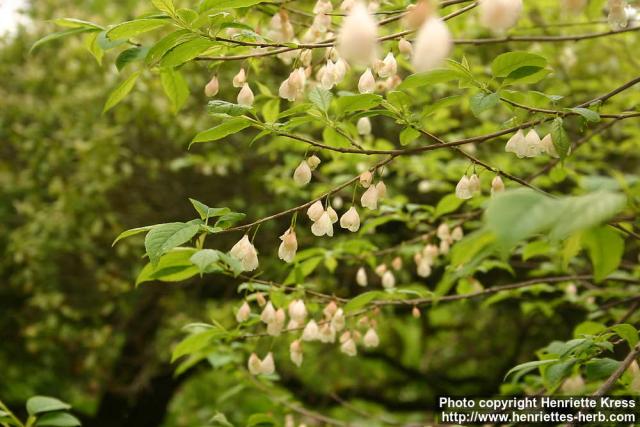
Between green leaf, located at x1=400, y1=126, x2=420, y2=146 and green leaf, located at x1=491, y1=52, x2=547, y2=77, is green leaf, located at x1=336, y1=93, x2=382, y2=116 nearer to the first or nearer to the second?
green leaf, located at x1=400, y1=126, x2=420, y2=146

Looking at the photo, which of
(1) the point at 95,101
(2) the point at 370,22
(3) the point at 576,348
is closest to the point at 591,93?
(3) the point at 576,348

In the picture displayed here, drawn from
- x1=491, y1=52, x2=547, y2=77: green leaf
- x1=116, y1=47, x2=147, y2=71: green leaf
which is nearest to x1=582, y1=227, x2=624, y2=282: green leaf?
x1=491, y1=52, x2=547, y2=77: green leaf

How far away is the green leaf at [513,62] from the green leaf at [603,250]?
1.52ft

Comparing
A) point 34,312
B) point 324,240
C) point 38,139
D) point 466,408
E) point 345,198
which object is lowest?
point 466,408

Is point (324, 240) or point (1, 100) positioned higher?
point (1, 100)

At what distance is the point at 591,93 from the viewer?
496 cm

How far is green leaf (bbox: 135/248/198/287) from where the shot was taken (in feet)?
4.71

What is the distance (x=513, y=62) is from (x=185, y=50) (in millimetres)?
741

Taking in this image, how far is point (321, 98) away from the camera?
4.50ft

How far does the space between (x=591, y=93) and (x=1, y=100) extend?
556cm

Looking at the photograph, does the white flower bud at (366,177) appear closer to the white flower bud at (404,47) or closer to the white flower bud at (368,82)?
the white flower bud at (368,82)

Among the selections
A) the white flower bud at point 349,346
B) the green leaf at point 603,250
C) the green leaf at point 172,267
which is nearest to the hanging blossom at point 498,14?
the green leaf at point 603,250

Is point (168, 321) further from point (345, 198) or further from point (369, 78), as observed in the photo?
point (369, 78)

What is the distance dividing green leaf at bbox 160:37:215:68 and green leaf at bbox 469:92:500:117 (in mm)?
612
